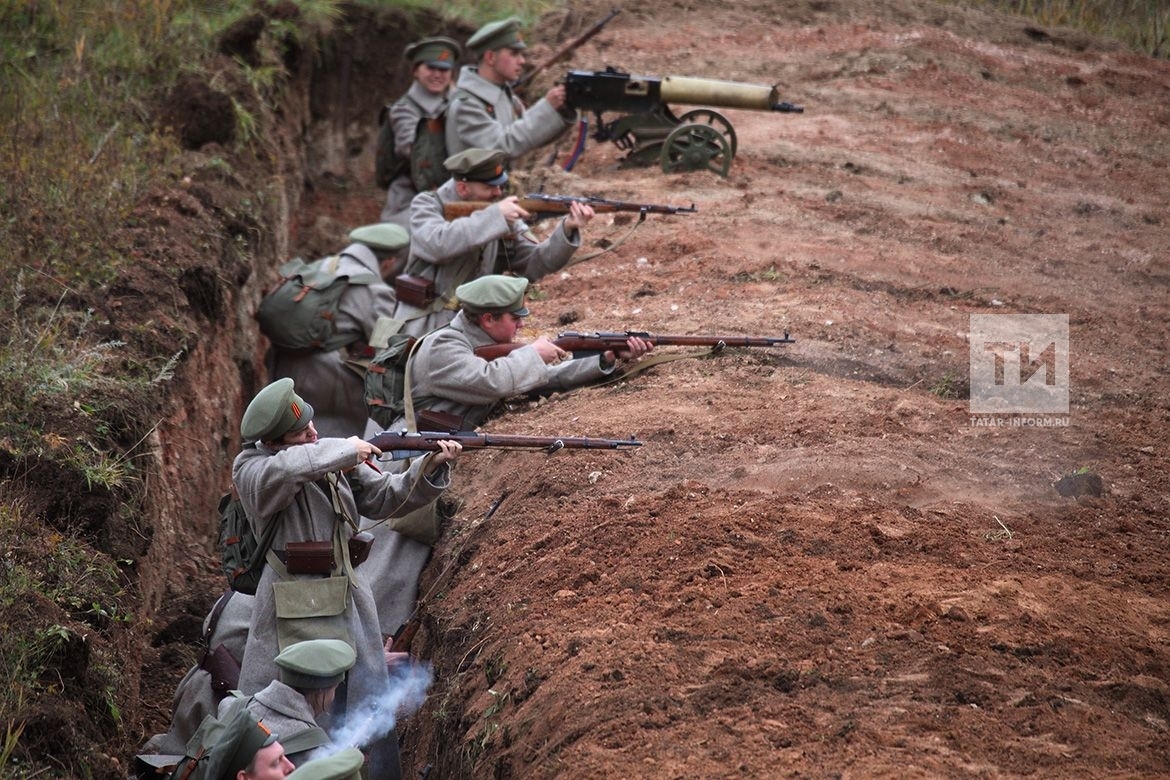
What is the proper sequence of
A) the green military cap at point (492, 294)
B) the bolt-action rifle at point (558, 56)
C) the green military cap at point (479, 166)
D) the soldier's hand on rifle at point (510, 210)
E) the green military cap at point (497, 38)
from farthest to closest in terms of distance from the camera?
the bolt-action rifle at point (558, 56)
the green military cap at point (497, 38)
the green military cap at point (479, 166)
the soldier's hand on rifle at point (510, 210)
the green military cap at point (492, 294)

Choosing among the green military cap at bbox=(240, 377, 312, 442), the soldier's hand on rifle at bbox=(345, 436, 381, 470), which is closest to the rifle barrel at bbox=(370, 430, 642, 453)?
the soldier's hand on rifle at bbox=(345, 436, 381, 470)

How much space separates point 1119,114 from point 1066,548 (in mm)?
7703

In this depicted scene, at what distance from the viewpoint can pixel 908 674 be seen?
15.2 ft

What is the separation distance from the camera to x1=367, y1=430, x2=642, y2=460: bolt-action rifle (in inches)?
235

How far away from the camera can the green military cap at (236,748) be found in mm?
4609

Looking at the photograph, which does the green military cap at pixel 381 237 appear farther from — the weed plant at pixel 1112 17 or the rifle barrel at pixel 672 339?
the weed plant at pixel 1112 17

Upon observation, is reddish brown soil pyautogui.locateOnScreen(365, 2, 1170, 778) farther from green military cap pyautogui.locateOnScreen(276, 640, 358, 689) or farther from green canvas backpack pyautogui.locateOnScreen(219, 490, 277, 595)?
green canvas backpack pyautogui.locateOnScreen(219, 490, 277, 595)

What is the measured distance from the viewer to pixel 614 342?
7.16m

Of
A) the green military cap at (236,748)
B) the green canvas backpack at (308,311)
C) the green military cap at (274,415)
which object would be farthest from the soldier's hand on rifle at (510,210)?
the green military cap at (236,748)

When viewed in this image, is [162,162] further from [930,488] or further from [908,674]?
[908,674]

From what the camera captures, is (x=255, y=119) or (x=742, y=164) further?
(x=255, y=119)

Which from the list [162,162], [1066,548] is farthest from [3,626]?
[162,162]

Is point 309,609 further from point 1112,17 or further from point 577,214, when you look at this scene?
point 1112,17

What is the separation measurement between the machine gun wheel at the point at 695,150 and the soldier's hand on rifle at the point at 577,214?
200cm
